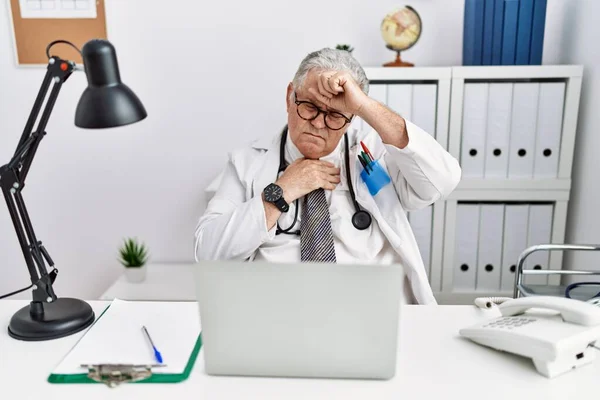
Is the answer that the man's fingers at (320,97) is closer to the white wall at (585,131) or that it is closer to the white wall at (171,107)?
the white wall at (171,107)

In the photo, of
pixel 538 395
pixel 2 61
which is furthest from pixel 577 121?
pixel 2 61

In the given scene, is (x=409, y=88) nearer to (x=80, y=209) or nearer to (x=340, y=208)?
(x=340, y=208)

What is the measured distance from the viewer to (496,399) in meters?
0.82

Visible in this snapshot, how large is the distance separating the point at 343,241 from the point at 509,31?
1242 millimetres

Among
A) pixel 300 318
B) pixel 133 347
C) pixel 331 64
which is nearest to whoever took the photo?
pixel 300 318


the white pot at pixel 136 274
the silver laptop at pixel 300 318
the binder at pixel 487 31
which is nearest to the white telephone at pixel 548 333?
the silver laptop at pixel 300 318

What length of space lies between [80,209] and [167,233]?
0.45 meters

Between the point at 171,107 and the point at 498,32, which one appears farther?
the point at 171,107

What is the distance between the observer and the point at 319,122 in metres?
1.45

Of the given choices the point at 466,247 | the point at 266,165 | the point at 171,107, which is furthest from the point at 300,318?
the point at 171,107

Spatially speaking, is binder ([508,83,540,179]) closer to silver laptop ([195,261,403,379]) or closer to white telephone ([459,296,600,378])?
white telephone ([459,296,600,378])

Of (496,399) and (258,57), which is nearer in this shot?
(496,399)

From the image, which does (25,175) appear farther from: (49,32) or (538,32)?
(538,32)

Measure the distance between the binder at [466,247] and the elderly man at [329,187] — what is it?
0.81m
